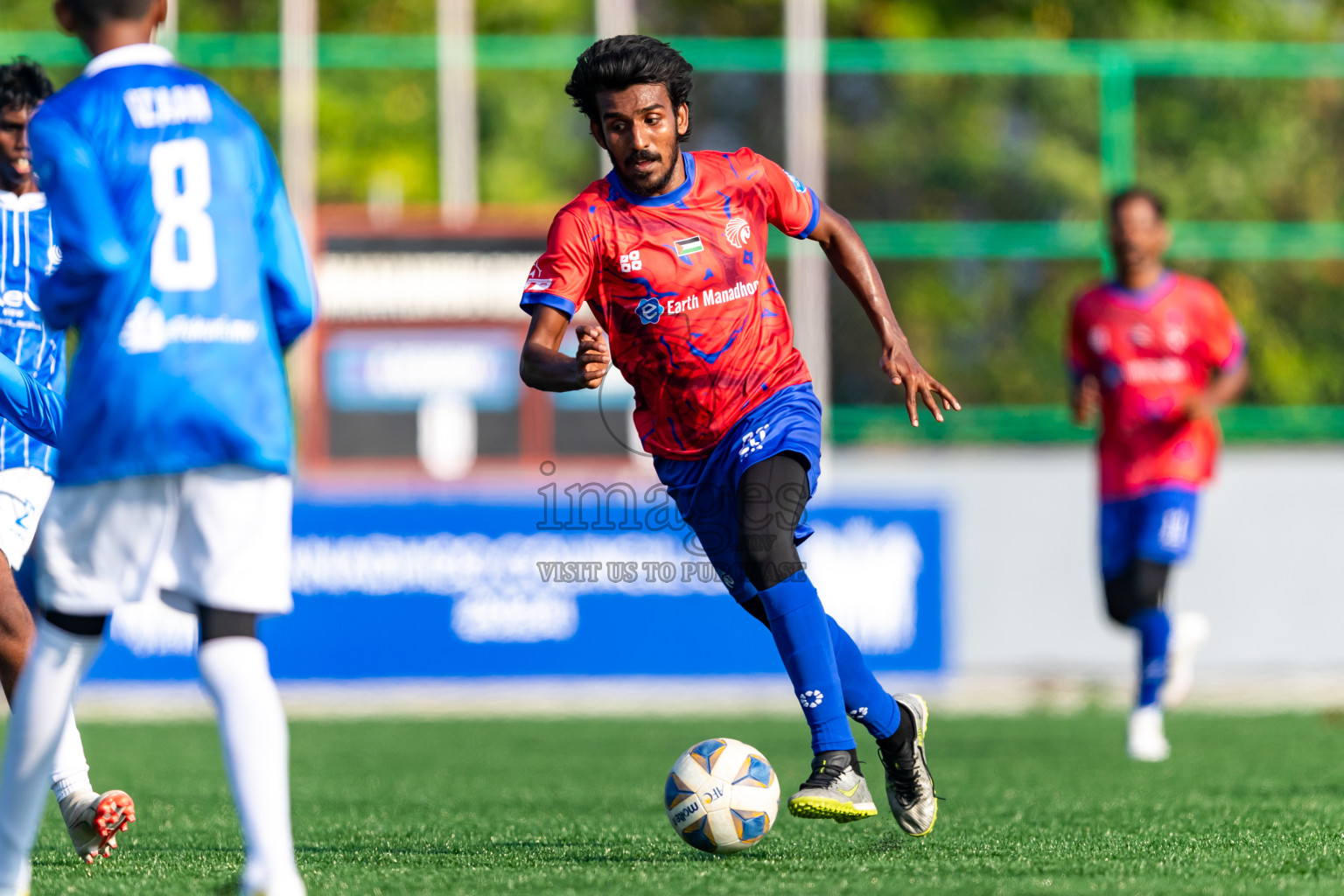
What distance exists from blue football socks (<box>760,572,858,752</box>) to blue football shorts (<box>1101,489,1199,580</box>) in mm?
4142

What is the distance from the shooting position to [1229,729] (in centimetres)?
966

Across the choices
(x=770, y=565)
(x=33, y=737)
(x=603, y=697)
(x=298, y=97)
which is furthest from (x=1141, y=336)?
(x=298, y=97)

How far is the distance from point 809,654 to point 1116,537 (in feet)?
14.5

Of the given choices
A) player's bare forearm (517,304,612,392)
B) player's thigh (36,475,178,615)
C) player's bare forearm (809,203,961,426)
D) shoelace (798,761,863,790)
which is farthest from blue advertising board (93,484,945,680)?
player's thigh (36,475,178,615)

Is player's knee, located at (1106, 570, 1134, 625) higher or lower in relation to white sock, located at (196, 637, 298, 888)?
lower

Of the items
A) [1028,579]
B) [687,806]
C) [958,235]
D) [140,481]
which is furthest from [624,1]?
[140,481]

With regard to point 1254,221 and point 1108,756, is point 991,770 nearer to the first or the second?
point 1108,756

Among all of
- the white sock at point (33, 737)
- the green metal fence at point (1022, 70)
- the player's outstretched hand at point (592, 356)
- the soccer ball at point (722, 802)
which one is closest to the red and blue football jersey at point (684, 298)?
the player's outstretched hand at point (592, 356)

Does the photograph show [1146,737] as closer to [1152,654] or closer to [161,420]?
[1152,654]

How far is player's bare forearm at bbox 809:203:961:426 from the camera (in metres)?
4.69

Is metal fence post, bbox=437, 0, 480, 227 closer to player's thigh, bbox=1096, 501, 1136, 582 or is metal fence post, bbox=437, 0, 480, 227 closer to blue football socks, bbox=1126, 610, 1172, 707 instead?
player's thigh, bbox=1096, 501, 1136, 582

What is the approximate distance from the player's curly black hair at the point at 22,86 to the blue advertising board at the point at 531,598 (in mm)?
7250

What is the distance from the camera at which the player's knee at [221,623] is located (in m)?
3.42

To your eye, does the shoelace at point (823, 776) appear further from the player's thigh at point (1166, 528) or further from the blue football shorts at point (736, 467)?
the player's thigh at point (1166, 528)
